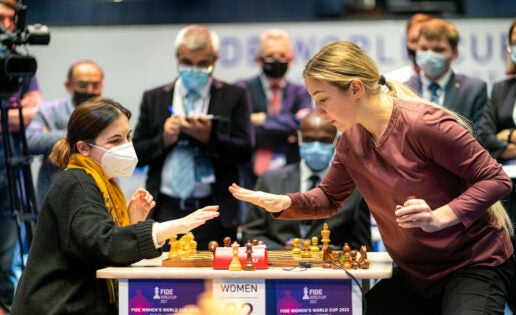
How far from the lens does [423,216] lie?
3363 millimetres

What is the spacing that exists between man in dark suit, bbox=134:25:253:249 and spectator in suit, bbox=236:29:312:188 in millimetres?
608

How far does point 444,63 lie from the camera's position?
5805 mm

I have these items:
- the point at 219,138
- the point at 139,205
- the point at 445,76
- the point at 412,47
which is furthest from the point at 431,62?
the point at 139,205

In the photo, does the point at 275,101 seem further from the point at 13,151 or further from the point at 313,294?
the point at 313,294

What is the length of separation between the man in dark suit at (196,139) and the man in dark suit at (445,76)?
1.28m

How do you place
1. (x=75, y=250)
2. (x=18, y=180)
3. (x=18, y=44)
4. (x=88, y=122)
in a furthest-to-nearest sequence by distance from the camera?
(x=18, y=180), (x=18, y=44), (x=88, y=122), (x=75, y=250)

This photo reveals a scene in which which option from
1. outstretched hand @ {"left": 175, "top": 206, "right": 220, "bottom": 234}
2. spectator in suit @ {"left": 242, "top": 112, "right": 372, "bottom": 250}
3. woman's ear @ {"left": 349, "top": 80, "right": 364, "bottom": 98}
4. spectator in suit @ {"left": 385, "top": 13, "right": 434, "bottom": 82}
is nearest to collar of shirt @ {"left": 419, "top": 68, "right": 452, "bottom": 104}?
spectator in suit @ {"left": 385, "top": 13, "right": 434, "bottom": 82}

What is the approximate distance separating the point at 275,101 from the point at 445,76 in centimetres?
143

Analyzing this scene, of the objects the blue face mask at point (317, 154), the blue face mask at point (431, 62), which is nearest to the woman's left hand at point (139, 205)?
the blue face mask at point (317, 154)

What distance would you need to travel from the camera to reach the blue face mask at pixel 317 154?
559 cm

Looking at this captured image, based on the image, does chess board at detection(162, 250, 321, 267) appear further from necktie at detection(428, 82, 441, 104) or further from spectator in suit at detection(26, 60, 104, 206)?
spectator in suit at detection(26, 60, 104, 206)

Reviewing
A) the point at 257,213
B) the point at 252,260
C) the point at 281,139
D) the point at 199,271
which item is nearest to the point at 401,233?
the point at 252,260

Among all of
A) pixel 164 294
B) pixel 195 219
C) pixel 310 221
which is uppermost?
pixel 195 219

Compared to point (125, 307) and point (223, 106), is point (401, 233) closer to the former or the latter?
point (125, 307)
